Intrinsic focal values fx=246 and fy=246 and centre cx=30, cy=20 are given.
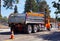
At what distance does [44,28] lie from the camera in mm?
30656

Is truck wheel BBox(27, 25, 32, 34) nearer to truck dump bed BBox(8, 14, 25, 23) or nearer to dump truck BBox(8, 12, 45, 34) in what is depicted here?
dump truck BBox(8, 12, 45, 34)

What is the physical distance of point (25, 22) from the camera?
25.7 meters

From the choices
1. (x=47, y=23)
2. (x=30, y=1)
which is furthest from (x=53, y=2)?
(x=30, y=1)

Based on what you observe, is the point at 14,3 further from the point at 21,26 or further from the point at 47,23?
the point at 21,26

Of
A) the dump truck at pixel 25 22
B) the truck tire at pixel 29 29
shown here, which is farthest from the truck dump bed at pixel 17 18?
the truck tire at pixel 29 29

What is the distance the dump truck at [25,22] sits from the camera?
25.8 meters

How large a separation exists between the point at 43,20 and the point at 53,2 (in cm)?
341

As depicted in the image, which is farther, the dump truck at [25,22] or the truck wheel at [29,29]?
the truck wheel at [29,29]

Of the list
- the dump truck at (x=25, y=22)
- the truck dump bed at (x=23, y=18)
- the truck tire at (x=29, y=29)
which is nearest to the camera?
the truck dump bed at (x=23, y=18)

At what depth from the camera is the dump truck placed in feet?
84.5

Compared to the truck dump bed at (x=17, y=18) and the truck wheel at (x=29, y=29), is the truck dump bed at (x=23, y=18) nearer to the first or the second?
the truck dump bed at (x=17, y=18)

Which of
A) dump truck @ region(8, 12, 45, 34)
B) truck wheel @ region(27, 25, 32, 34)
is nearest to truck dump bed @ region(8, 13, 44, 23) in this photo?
dump truck @ region(8, 12, 45, 34)

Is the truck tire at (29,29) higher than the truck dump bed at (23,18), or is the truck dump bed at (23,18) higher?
the truck dump bed at (23,18)

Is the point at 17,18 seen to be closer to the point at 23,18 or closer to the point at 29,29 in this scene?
the point at 23,18
